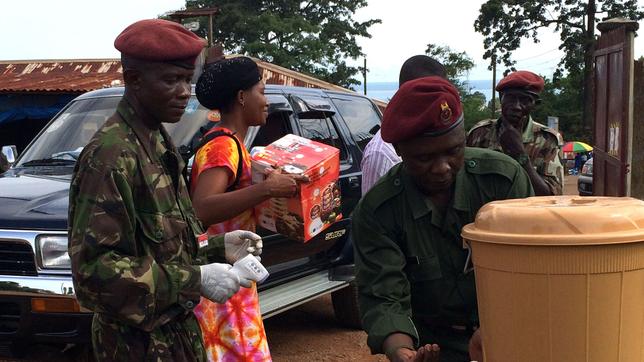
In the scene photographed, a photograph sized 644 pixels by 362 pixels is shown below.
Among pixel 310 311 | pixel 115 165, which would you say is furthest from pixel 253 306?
pixel 310 311

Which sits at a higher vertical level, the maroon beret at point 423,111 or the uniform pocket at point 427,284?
the maroon beret at point 423,111

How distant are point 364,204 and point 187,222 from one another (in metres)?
0.58

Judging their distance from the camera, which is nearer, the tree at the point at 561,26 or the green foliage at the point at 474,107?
the tree at the point at 561,26

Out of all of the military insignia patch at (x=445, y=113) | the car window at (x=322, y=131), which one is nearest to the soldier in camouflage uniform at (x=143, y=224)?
the military insignia patch at (x=445, y=113)

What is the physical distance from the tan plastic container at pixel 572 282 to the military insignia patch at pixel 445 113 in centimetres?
51

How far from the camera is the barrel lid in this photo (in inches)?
57.3

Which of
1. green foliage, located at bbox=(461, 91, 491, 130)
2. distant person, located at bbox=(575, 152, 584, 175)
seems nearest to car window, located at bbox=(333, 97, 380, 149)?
distant person, located at bbox=(575, 152, 584, 175)

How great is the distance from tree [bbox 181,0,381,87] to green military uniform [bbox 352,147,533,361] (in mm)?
33119

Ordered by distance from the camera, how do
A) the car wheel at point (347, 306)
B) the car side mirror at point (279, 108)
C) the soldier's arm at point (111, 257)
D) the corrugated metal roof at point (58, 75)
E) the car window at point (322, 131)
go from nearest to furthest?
1. the soldier's arm at point (111, 257)
2. the car side mirror at point (279, 108)
3. the car window at point (322, 131)
4. the car wheel at point (347, 306)
5. the corrugated metal roof at point (58, 75)

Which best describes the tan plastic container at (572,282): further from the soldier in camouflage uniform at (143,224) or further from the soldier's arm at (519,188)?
the soldier in camouflage uniform at (143,224)

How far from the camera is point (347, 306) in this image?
20.5 ft

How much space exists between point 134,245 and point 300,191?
1287 millimetres

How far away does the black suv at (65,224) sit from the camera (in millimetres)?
3771

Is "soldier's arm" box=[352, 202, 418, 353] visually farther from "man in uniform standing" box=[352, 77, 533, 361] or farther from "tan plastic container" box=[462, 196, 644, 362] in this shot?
"tan plastic container" box=[462, 196, 644, 362]
